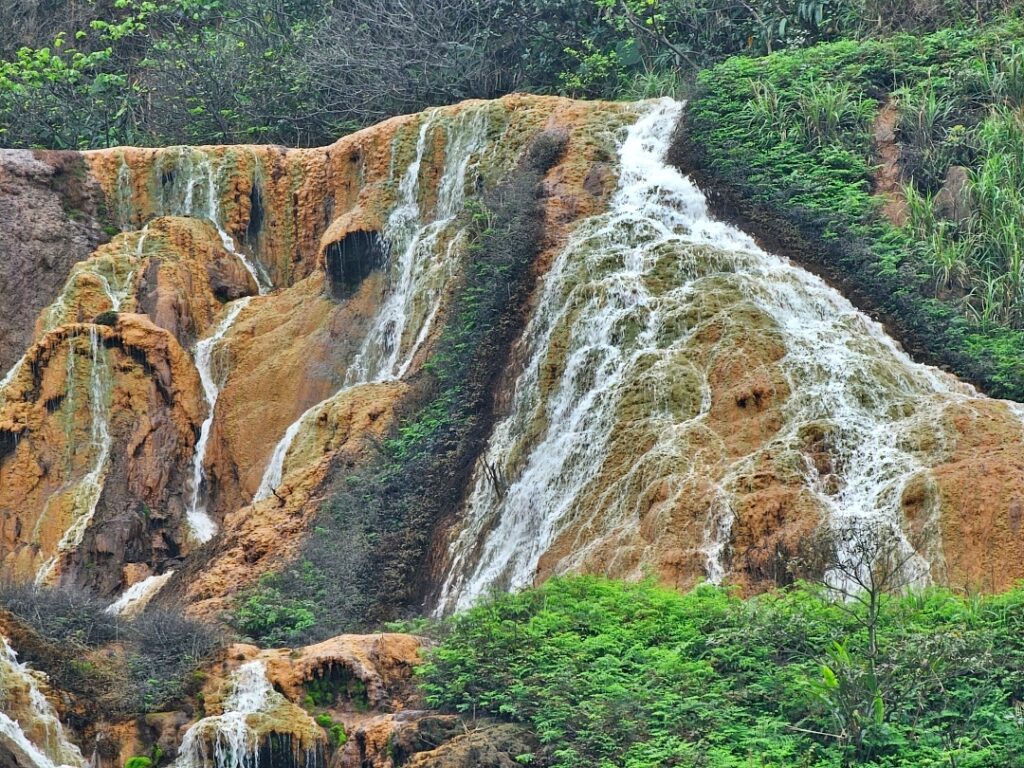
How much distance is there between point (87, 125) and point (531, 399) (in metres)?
17.0

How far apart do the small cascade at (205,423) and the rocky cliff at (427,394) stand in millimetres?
61

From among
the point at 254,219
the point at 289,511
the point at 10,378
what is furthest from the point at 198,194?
the point at 289,511

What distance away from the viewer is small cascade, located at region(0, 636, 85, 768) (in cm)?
1636

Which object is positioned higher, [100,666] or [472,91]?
[472,91]

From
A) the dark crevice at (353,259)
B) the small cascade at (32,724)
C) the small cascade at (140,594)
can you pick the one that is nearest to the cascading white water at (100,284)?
the dark crevice at (353,259)

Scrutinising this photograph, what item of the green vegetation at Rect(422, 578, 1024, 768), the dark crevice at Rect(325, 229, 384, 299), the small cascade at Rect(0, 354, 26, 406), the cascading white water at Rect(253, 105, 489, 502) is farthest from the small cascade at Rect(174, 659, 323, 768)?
the dark crevice at Rect(325, 229, 384, 299)

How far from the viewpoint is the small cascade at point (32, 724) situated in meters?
16.4

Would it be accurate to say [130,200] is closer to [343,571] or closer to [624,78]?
[624,78]

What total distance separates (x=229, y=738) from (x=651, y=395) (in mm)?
6927

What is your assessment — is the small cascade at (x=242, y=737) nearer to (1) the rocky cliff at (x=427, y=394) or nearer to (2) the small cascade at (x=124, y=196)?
(1) the rocky cliff at (x=427, y=394)

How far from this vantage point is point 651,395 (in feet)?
68.3

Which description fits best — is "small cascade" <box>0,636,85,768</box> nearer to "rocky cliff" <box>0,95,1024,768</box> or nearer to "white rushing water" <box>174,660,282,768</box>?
"rocky cliff" <box>0,95,1024,768</box>

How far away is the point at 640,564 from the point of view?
18.8m

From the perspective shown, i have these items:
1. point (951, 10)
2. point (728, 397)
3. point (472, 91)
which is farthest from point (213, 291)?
point (951, 10)
